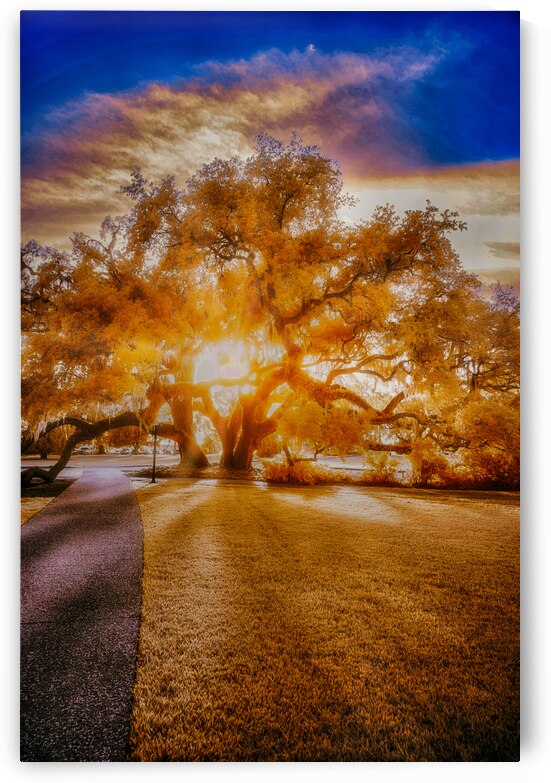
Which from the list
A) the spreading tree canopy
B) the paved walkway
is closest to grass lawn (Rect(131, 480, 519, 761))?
the paved walkway

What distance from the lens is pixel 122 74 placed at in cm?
296

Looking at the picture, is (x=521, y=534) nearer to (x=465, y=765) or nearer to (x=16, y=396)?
(x=465, y=765)

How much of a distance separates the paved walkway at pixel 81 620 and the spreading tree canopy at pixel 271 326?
0.36m

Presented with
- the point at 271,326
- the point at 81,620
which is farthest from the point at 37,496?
the point at 271,326

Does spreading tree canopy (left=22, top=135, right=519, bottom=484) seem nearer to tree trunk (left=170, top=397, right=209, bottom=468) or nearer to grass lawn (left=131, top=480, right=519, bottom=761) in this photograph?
tree trunk (left=170, top=397, right=209, bottom=468)

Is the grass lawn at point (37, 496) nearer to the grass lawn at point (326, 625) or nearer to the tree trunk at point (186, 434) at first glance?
the grass lawn at point (326, 625)

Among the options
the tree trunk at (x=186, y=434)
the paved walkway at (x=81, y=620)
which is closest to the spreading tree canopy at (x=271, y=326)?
the tree trunk at (x=186, y=434)

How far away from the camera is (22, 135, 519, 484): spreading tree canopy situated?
2953 mm

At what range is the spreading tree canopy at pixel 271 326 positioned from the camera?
2.95 meters

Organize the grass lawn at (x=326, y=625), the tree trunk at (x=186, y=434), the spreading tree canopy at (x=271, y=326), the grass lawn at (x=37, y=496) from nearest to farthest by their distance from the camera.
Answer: the grass lawn at (x=326, y=625) → the grass lawn at (x=37, y=496) → the spreading tree canopy at (x=271, y=326) → the tree trunk at (x=186, y=434)

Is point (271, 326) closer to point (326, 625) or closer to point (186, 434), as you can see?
point (186, 434)

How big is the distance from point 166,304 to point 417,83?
2111mm

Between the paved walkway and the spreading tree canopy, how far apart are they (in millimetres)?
361

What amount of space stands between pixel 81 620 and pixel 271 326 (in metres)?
2.05
